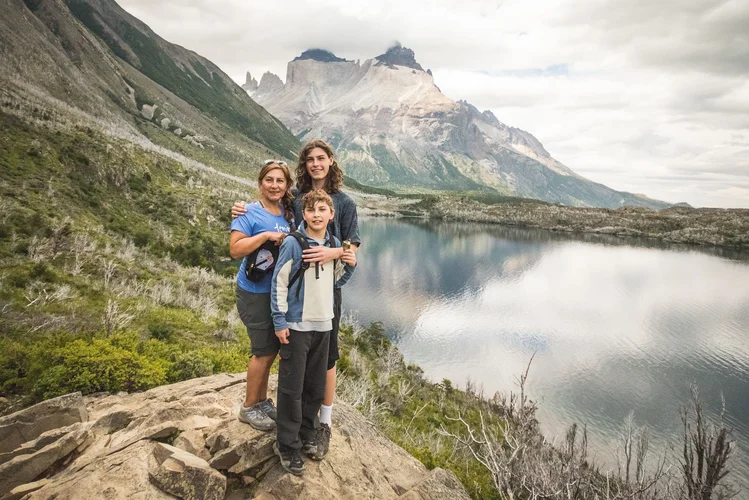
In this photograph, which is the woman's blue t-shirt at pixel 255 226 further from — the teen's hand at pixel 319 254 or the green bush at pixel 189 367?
the green bush at pixel 189 367

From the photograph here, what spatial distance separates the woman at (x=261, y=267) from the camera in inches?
160

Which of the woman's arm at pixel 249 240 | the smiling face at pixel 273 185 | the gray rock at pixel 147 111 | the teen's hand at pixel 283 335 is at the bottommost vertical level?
the teen's hand at pixel 283 335

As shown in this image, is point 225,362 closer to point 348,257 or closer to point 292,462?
point 292,462

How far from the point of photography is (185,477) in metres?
3.38

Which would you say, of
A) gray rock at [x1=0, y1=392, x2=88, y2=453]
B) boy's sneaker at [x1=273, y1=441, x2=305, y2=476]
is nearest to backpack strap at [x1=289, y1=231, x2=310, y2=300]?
boy's sneaker at [x1=273, y1=441, x2=305, y2=476]

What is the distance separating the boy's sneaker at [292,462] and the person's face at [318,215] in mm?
2443

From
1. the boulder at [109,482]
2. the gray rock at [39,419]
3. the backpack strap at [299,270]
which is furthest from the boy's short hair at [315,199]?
the gray rock at [39,419]

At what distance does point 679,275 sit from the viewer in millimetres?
49250

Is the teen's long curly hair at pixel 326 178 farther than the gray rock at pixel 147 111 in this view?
No

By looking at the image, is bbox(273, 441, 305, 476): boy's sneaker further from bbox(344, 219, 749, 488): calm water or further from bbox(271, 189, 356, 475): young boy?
bbox(344, 219, 749, 488): calm water

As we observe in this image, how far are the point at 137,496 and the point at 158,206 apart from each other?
75.4 feet

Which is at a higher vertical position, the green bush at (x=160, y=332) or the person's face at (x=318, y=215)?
the person's face at (x=318, y=215)

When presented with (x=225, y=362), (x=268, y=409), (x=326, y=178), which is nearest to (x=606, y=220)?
(x=225, y=362)

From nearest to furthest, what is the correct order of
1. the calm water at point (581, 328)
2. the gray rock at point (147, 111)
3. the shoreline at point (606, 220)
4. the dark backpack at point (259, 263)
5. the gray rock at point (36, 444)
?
1. the gray rock at point (36, 444)
2. the dark backpack at point (259, 263)
3. the calm water at point (581, 328)
4. the gray rock at point (147, 111)
5. the shoreline at point (606, 220)
